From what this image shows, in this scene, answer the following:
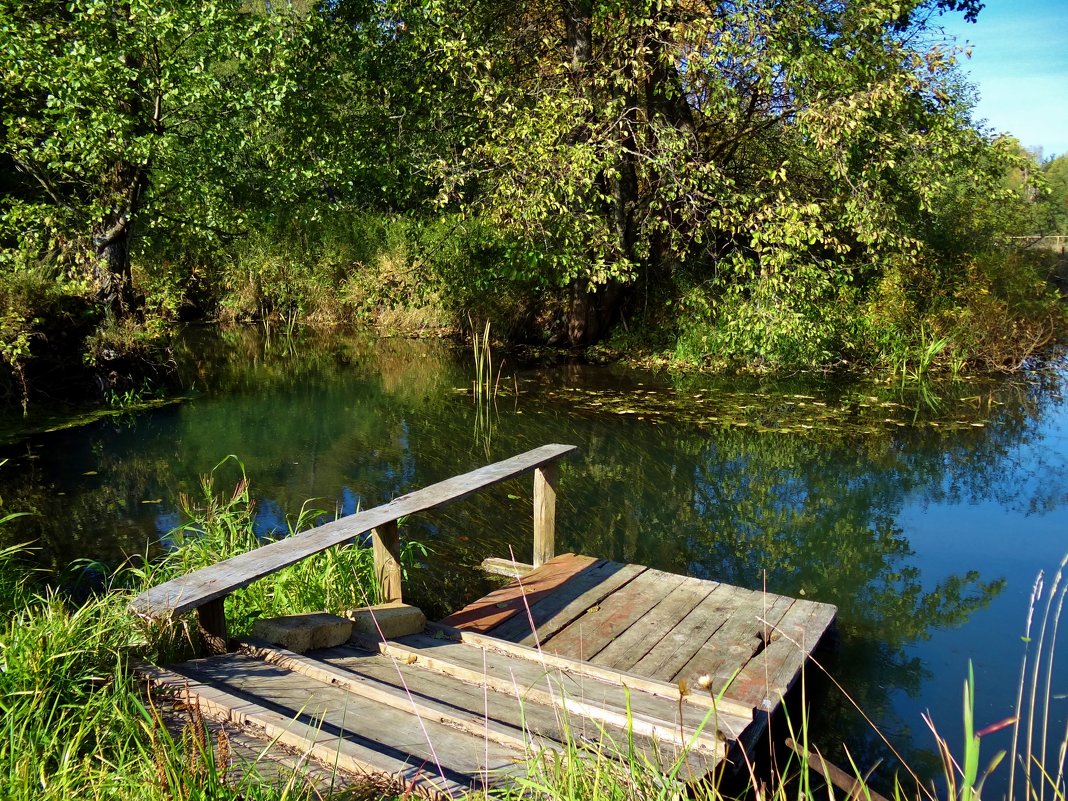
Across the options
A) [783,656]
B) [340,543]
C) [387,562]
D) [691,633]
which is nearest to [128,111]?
[387,562]

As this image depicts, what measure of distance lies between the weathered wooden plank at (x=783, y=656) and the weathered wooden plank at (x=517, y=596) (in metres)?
1.20

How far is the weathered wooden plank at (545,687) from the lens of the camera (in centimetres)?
325

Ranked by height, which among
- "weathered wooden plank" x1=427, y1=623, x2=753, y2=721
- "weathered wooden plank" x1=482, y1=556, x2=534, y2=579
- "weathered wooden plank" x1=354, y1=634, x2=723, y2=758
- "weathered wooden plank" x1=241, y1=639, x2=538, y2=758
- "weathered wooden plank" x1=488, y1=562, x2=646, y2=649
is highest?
"weathered wooden plank" x1=241, y1=639, x2=538, y2=758

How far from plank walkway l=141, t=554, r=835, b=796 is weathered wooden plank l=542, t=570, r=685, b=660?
12mm

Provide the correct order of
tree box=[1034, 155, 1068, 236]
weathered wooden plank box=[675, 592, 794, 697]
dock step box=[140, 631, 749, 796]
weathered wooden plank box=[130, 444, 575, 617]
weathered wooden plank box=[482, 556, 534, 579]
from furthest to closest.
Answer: tree box=[1034, 155, 1068, 236] → weathered wooden plank box=[482, 556, 534, 579] → weathered wooden plank box=[675, 592, 794, 697] → weathered wooden plank box=[130, 444, 575, 617] → dock step box=[140, 631, 749, 796]

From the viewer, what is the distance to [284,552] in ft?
13.6

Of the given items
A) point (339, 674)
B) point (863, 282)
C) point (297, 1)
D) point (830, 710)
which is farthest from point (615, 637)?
point (297, 1)

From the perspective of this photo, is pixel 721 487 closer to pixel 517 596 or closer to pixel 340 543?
pixel 517 596

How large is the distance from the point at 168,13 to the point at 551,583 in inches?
324

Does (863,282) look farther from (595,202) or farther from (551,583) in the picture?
(551,583)

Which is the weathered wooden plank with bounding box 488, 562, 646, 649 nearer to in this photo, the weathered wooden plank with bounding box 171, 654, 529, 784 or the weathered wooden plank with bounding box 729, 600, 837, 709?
the weathered wooden plank with bounding box 729, 600, 837, 709

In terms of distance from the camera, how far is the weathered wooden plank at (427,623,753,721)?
145 inches

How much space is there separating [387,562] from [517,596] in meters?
0.99

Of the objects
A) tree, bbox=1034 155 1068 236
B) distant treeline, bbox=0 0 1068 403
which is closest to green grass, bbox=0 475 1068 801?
distant treeline, bbox=0 0 1068 403
